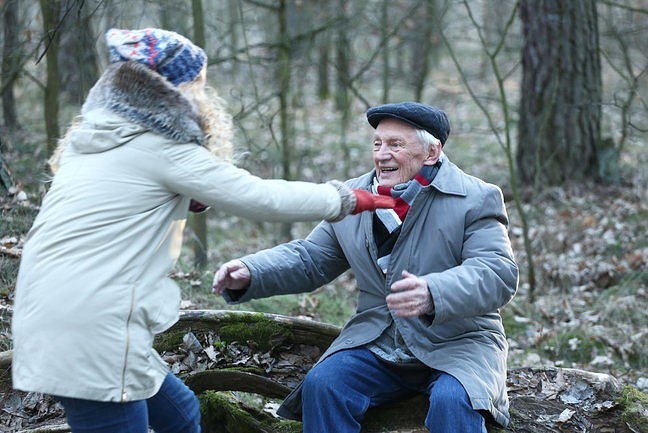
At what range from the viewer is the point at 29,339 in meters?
2.79

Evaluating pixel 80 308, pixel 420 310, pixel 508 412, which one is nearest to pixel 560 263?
pixel 508 412

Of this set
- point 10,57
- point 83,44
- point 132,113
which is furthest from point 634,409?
point 10,57

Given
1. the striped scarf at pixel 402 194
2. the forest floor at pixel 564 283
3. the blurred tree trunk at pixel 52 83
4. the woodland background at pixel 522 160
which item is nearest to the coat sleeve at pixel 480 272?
the striped scarf at pixel 402 194

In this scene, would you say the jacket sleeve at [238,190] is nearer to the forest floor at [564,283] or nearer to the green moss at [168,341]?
the green moss at [168,341]

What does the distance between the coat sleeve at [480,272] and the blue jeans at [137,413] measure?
45.0 inches

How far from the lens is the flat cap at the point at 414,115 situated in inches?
150

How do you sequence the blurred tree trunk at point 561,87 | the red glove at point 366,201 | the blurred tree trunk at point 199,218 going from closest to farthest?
1. the red glove at point 366,201
2. the blurred tree trunk at point 199,218
3. the blurred tree trunk at point 561,87

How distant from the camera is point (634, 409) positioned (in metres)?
3.88

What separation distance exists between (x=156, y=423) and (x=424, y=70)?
32.7ft

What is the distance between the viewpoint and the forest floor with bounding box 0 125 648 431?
5859 millimetres

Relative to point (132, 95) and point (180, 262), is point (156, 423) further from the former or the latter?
point (180, 262)

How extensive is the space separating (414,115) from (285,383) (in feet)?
5.64

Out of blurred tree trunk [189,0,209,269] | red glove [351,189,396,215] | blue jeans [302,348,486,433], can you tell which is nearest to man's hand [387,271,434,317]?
red glove [351,189,396,215]

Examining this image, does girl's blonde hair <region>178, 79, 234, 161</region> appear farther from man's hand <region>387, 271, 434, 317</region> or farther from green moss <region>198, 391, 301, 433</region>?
green moss <region>198, 391, 301, 433</region>
